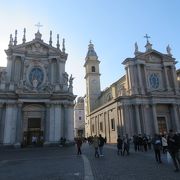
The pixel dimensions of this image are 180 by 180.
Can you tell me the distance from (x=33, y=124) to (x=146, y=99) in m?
19.6

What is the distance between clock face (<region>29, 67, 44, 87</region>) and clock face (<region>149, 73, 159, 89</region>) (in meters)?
20.4

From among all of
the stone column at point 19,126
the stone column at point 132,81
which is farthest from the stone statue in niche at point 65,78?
the stone column at point 132,81

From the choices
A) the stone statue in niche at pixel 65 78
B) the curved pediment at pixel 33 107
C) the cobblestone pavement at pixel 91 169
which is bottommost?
the cobblestone pavement at pixel 91 169

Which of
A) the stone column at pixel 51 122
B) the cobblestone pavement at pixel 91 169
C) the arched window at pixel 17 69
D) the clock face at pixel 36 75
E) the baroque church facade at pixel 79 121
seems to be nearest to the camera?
the cobblestone pavement at pixel 91 169

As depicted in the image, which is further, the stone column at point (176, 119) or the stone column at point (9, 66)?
the stone column at point (176, 119)

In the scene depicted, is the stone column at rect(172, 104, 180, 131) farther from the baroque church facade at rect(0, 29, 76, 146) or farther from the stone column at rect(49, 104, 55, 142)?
the stone column at rect(49, 104, 55, 142)

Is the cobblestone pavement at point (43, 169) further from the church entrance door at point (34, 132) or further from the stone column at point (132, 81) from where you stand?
the stone column at point (132, 81)

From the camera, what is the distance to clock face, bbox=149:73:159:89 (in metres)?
40.5

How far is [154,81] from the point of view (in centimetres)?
4078

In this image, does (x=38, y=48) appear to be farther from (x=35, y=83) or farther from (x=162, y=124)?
(x=162, y=124)

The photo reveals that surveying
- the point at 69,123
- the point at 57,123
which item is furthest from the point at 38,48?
the point at 69,123

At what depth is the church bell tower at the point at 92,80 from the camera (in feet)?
193

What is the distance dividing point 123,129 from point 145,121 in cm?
398

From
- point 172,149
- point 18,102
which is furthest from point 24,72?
point 172,149
